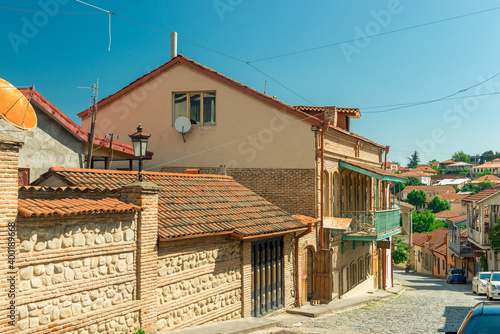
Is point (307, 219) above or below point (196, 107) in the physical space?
below

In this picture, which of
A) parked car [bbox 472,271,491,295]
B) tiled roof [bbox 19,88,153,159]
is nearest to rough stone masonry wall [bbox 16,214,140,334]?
tiled roof [bbox 19,88,153,159]

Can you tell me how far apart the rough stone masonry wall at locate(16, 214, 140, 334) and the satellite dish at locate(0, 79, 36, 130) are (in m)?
4.88

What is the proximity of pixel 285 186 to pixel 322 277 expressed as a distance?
353 centimetres

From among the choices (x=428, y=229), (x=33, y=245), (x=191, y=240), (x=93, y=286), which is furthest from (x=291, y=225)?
(x=428, y=229)

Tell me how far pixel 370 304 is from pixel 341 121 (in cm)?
845

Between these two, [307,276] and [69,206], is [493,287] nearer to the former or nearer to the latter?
[307,276]

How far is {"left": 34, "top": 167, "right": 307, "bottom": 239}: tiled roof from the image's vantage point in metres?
11.8

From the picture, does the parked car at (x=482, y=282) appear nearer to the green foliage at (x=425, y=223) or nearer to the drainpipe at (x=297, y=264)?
the drainpipe at (x=297, y=264)

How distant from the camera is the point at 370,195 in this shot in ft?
94.1

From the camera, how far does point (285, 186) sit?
19719mm

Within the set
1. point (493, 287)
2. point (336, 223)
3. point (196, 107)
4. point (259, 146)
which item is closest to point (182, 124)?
point (196, 107)

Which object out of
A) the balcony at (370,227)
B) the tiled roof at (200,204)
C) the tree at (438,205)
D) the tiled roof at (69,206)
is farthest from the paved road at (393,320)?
the tree at (438,205)

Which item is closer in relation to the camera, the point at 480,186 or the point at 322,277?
the point at 322,277

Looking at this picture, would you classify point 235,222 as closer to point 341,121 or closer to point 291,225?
point 291,225
